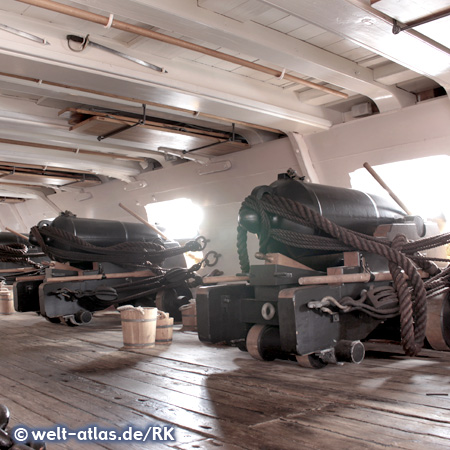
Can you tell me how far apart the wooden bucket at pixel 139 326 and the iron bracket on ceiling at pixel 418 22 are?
237 cm

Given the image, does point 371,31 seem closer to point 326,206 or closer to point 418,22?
point 418,22

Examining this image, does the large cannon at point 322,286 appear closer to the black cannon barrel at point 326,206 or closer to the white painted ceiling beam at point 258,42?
the black cannon barrel at point 326,206

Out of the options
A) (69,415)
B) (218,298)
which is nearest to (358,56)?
(218,298)

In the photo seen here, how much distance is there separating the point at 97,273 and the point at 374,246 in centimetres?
309

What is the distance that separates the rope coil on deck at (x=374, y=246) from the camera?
10.2 feet

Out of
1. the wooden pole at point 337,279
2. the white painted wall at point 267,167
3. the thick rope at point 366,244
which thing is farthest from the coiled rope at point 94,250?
the wooden pole at point 337,279

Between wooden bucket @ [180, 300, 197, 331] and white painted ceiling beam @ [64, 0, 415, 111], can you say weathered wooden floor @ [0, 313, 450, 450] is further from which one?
white painted ceiling beam @ [64, 0, 415, 111]

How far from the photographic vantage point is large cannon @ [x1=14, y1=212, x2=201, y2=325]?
525 centimetres

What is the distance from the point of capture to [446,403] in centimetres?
225

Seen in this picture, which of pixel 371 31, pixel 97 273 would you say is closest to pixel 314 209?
pixel 371 31

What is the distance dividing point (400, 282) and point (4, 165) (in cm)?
626

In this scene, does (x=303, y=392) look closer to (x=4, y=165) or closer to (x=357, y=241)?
(x=357, y=241)

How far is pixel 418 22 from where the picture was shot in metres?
3.27

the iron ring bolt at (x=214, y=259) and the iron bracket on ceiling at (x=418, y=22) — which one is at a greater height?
the iron bracket on ceiling at (x=418, y=22)
